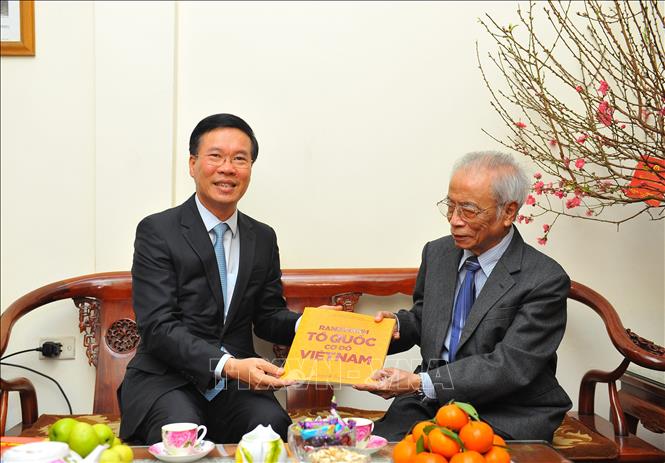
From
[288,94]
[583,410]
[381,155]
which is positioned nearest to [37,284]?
[288,94]

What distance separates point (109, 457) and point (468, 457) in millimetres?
837

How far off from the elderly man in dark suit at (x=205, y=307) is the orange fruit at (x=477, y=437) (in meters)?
0.86

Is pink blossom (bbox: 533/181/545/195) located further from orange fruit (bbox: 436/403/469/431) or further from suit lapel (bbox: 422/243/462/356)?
orange fruit (bbox: 436/403/469/431)

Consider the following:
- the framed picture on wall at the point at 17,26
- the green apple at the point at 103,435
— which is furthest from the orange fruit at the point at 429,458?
the framed picture on wall at the point at 17,26

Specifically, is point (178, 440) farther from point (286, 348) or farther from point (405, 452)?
point (286, 348)

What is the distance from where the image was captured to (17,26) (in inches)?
126

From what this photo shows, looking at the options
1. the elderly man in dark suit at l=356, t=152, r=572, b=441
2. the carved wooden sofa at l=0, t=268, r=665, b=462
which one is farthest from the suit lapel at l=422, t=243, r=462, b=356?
the carved wooden sofa at l=0, t=268, r=665, b=462

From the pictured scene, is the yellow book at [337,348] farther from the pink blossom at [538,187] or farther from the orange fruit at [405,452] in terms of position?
the pink blossom at [538,187]

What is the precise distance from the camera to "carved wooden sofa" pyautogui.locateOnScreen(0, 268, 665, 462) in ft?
9.20

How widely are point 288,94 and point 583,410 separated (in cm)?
187

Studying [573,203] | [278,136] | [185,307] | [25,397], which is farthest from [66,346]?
[573,203]

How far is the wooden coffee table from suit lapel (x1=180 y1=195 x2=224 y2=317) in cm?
74

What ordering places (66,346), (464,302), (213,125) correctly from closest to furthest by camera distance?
1. (464,302)
2. (213,125)
3. (66,346)

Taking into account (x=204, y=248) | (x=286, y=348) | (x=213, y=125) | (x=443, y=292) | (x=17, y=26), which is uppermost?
(x=17, y=26)
